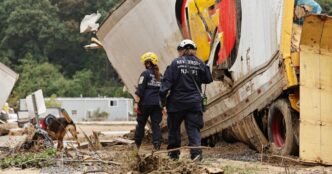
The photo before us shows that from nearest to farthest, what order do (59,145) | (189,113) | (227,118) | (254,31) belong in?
(189,113), (254,31), (227,118), (59,145)

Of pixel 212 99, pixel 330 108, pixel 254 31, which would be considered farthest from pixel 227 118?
pixel 330 108

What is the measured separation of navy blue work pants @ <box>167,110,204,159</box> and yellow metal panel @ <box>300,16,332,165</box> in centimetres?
118

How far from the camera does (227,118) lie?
29.8 feet

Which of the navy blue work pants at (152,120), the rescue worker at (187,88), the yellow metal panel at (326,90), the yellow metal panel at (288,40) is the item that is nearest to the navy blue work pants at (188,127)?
the rescue worker at (187,88)

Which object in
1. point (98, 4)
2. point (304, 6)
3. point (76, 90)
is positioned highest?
point (98, 4)

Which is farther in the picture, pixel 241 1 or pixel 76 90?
pixel 76 90

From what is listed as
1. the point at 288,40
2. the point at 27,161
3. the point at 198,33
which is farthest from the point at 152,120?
the point at 288,40

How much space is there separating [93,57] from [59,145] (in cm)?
4993

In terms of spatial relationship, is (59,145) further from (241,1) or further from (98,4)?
(98,4)

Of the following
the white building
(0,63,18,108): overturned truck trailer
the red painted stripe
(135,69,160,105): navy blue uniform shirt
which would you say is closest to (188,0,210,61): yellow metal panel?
the red painted stripe

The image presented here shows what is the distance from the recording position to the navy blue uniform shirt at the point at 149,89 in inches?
362

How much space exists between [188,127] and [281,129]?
136cm

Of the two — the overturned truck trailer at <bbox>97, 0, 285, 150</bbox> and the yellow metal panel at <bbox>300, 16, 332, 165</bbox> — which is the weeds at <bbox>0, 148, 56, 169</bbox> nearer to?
the overturned truck trailer at <bbox>97, 0, 285, 150</bbox>

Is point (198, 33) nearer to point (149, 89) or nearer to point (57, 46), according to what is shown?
point (149, 89)
